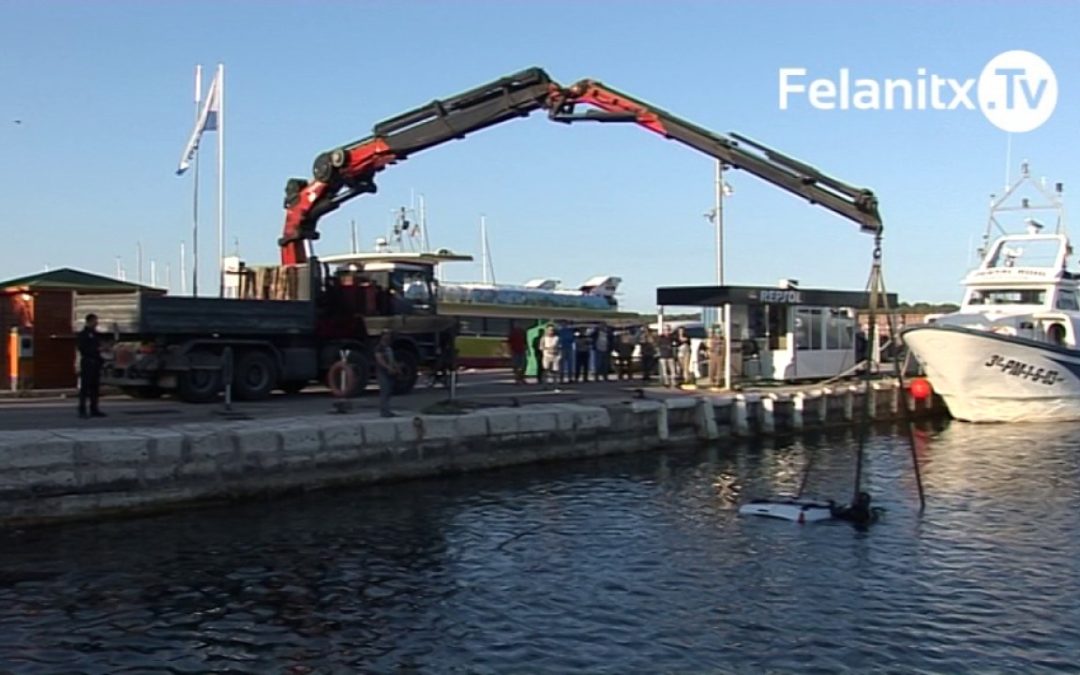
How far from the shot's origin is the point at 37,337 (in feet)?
83.4

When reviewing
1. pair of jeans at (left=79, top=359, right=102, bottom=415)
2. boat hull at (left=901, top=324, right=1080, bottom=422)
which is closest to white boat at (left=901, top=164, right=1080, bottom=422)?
boat hull at (left=901, top=324, right=1080, bottom=422)

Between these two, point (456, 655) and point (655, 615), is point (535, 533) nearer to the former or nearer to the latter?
point (655, 615)

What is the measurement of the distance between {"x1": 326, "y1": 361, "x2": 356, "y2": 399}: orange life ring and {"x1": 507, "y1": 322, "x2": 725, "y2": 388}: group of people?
7.31 metres

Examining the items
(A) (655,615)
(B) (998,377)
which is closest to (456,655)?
(A) (655,615)

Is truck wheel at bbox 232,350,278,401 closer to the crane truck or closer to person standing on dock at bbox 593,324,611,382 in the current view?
the crane truck

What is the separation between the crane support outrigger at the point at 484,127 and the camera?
24.2 m

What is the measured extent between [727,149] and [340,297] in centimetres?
889

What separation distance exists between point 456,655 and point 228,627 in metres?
2.24

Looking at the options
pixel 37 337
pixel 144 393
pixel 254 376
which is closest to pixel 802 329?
pixel 254 376

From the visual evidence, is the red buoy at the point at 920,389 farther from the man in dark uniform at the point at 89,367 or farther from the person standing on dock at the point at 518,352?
the man in dark uniform at the point at 89,367


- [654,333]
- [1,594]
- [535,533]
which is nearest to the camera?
[1,594]

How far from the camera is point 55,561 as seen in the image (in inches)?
518

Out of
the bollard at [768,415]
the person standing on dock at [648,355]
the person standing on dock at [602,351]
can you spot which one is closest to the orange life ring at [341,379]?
the bollard at [768,415]

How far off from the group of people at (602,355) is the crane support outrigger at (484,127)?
23.0 feet
